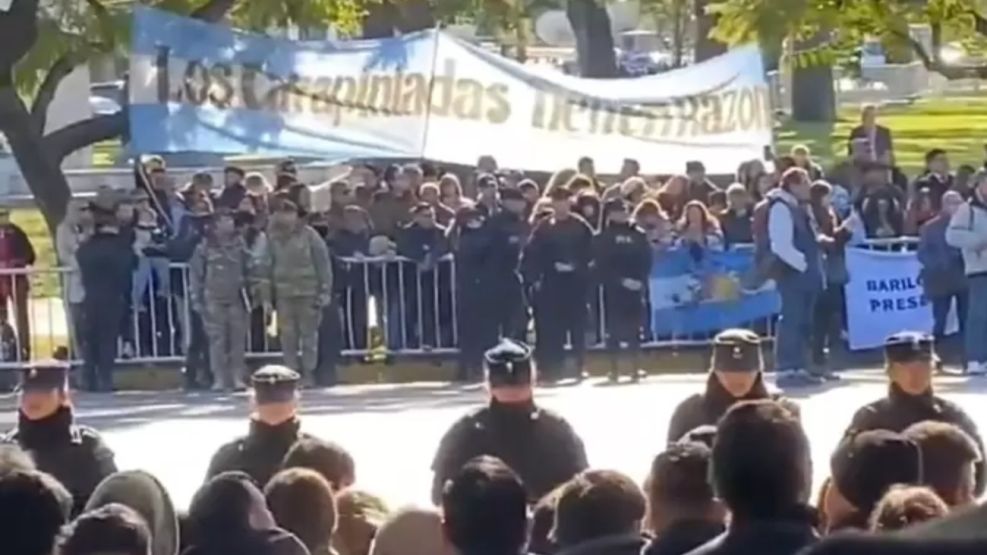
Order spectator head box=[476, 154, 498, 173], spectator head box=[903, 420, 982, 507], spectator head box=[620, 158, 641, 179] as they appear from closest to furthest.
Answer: spectator head box=[903, 420, 982, 507], spectator head box=[476, 154, 498, 173], spectator head box=[620, 158, 641, 179]

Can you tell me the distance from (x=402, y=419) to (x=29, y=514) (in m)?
11.1

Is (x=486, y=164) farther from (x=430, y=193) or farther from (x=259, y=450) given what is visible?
(x=259, y=450)

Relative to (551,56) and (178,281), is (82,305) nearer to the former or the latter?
(178,281)

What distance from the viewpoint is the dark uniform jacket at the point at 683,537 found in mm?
5547

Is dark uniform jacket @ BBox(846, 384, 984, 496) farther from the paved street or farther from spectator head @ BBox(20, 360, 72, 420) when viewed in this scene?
the paved street

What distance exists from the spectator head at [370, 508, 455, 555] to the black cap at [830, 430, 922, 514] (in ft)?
3.97

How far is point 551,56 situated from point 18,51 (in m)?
50.2

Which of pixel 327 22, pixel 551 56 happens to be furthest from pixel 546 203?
pixel 551 56

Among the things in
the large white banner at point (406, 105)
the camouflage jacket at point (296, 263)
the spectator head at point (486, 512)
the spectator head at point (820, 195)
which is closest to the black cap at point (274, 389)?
the spectator head at point (486, 512)

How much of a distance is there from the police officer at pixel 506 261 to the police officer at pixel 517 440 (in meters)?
9.43

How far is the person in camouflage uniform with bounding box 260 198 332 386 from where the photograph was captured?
711 inches

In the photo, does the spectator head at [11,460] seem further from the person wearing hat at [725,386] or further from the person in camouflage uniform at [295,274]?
the person in camouflage uniform at [295,274]

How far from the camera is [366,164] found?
2325 cm

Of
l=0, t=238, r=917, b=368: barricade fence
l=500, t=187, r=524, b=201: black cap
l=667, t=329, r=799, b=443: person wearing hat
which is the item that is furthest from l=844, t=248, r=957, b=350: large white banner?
l=667, t=329, r=799, b=443: person wearing hat
